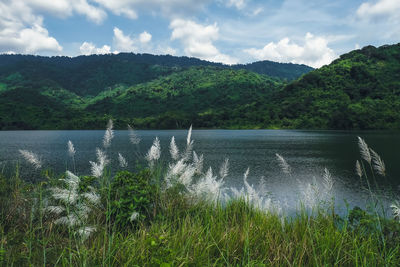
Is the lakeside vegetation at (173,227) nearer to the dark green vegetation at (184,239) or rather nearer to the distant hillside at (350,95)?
the dark green vegetation at (184,239)

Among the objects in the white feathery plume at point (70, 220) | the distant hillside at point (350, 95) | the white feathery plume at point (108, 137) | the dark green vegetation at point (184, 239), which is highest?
the distant hillside at point (350, 95)

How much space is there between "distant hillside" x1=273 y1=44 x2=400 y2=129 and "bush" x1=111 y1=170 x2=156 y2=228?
13068cm

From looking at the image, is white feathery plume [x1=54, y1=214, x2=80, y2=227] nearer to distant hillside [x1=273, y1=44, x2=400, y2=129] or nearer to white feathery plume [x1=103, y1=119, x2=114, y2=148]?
white feathery plume [x1=103, y1=119, x2=114, y2=148]

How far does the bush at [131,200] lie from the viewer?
6.03 metres

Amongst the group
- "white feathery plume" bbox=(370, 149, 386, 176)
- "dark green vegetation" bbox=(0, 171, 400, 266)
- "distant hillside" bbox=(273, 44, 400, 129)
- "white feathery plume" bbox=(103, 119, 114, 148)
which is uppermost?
"distant hillside" bbox=(273, 44, 400, 129)

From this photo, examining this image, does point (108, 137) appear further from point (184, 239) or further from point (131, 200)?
point (184, 239)

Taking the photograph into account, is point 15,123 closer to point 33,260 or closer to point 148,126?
point 148,126

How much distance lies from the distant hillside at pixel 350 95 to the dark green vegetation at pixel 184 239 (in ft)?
426

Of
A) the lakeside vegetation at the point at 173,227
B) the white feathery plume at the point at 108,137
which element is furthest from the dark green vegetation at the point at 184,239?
the white feathery plume at the point at 108,137

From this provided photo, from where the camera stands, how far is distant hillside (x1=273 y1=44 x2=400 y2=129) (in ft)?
392

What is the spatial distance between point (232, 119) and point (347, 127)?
2555 inches

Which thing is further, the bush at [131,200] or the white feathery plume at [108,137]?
the bush at [131,200]

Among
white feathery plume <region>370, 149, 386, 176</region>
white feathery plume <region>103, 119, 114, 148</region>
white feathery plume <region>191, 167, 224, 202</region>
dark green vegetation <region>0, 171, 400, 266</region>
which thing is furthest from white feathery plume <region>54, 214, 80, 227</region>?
white feathery plume <region>370, 149, 386, 176</region>

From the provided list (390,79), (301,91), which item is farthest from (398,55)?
(301,91)
